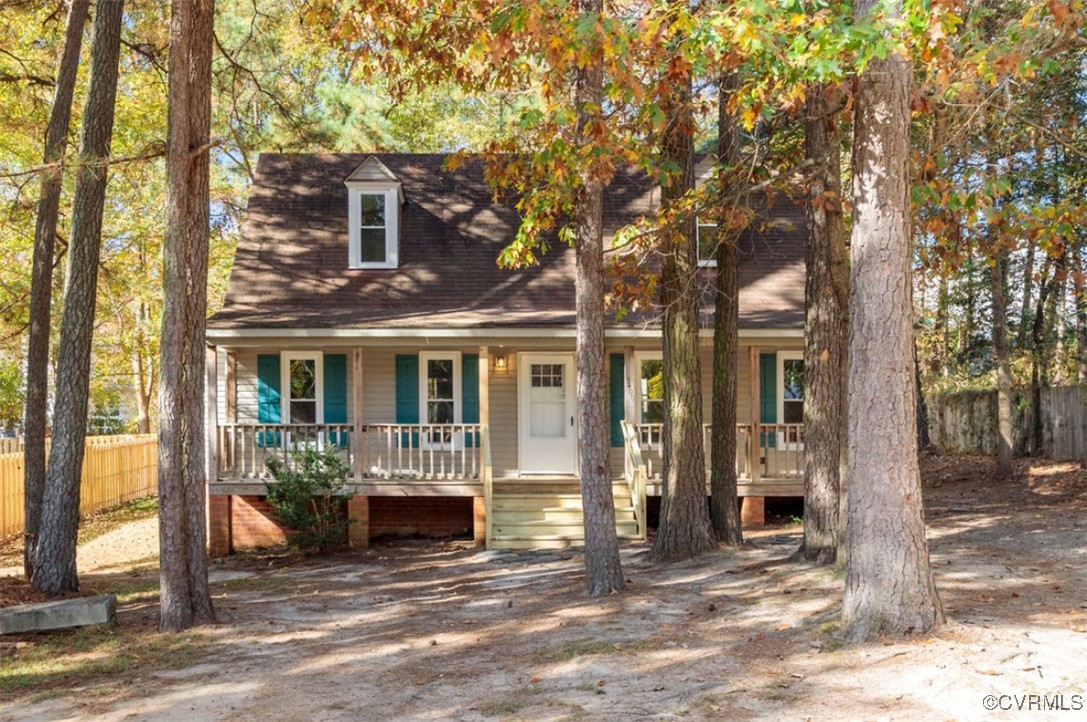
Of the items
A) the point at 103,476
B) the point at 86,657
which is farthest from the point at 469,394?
the point at 103,476

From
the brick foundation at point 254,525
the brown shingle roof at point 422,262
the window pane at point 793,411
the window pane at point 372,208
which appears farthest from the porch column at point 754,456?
the brick foundation at point 254,525

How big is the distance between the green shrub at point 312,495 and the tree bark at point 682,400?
5126 mm

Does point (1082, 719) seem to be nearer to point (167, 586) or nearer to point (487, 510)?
point (167, 586)

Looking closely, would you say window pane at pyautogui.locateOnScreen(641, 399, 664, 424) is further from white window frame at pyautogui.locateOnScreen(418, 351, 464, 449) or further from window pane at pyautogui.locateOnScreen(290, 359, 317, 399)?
window pane at pyautogui.locateOnScreen(290, 359, 317, 399)

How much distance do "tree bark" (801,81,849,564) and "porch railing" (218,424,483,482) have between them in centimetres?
595

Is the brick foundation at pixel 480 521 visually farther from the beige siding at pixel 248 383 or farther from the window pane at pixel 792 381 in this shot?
the window pane at pixel 792 381

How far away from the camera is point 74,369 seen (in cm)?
1162

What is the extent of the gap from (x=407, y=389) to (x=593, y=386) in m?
7.20

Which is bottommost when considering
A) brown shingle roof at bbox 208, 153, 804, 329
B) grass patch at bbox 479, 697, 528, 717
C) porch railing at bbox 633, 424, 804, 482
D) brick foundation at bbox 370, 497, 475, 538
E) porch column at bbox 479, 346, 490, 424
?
grass patch at bbox 479, 697, 528, 717

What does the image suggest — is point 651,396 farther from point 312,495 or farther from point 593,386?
point 593,386

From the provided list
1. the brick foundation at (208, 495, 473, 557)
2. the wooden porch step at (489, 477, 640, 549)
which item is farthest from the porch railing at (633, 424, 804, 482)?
the brick foundation at (208, 495, 473, 557)

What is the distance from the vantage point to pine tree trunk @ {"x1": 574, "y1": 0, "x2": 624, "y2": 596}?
33.7 ft

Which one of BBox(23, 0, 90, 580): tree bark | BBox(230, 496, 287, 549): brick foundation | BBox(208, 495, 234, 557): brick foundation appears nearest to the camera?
BBox(23, 0, 90, 580): tree bark

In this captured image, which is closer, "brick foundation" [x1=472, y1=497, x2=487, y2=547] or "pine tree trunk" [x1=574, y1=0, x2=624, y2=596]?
"pine tree trunk" [x1=574, y1=0, x2=624, y2=596]
